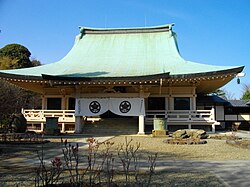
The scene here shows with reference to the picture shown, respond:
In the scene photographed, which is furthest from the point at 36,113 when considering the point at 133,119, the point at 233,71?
the point at 233,71

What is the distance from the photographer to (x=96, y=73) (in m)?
17.9

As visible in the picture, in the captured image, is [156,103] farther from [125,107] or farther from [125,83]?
[125,83]

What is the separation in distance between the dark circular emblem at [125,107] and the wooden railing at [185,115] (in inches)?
84.4

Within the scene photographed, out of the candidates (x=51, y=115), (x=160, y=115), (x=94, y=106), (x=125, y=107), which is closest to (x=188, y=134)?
(x=125, y=107)

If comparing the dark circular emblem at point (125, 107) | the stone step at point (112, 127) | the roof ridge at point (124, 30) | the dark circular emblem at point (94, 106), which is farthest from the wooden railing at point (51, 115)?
the roof ridge at point (124, 30)

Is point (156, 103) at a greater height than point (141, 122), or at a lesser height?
greater

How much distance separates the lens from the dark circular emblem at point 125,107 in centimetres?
1720

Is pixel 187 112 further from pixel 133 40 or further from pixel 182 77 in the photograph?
pixel 133 40

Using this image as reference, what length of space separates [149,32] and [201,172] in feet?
67.2

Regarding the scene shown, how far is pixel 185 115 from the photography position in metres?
18.2

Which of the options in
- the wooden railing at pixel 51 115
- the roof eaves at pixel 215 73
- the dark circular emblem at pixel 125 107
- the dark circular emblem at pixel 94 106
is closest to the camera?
the roof eaves at pixel 215 73

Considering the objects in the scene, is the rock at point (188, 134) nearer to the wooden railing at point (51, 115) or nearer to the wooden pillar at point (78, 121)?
the wooden pillar at point (78, 121)

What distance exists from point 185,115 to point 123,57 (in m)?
6.96

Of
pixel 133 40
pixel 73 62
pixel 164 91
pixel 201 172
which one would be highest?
pixel 133 40
